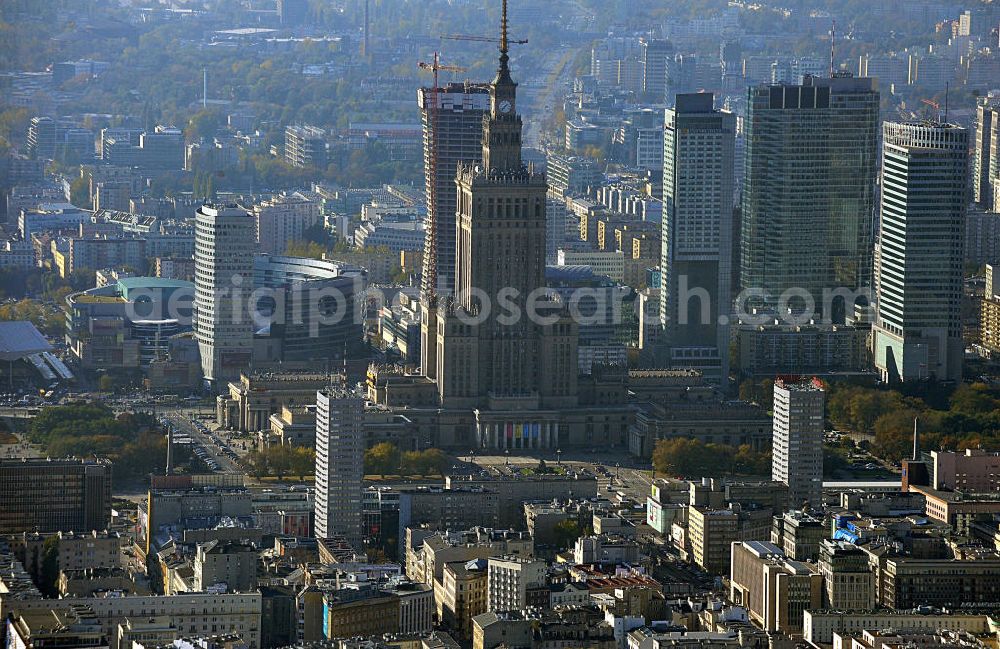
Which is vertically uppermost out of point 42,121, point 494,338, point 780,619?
point 42,121

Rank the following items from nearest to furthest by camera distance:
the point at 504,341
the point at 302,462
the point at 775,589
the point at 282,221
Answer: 1. the point at 775,589
2. the point at 302,462
3. the point at 504,341
4. the point at 282,221

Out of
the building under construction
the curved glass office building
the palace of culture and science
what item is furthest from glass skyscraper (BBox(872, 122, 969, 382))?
the curved glass office building

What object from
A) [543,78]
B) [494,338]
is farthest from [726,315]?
[543,78]

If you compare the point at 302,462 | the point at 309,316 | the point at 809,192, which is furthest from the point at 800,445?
the point at 809,192

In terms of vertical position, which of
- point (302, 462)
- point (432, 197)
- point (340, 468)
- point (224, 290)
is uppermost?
point (432, 197)

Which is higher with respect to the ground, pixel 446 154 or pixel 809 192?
pixel 446 154

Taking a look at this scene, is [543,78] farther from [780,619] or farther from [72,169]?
[780,619]

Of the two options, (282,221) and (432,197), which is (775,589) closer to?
(432,197)
